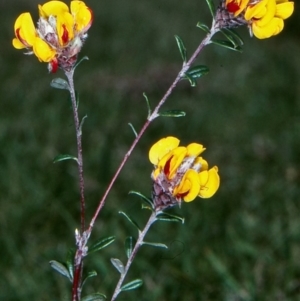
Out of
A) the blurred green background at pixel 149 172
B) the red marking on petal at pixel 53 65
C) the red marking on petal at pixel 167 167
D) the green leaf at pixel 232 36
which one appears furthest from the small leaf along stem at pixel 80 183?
the blurred green background at pixel 149 172

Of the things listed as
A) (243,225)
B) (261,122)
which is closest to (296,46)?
(261,122)

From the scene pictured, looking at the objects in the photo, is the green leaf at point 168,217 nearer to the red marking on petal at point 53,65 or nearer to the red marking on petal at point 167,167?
the red marking on petal at point 167,167

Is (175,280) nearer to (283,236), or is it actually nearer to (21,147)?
(283,236)

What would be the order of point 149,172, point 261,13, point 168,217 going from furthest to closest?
point 149,172 < point 168,217 < point 261,13

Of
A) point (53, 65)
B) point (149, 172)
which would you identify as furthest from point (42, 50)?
point (149, 172)

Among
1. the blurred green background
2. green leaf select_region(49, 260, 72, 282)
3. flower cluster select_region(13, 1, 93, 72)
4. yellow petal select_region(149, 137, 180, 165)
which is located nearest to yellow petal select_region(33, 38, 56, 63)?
flower cluster select_region(13, 1, 93, 72)

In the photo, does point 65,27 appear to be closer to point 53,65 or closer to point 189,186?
point 53,65
